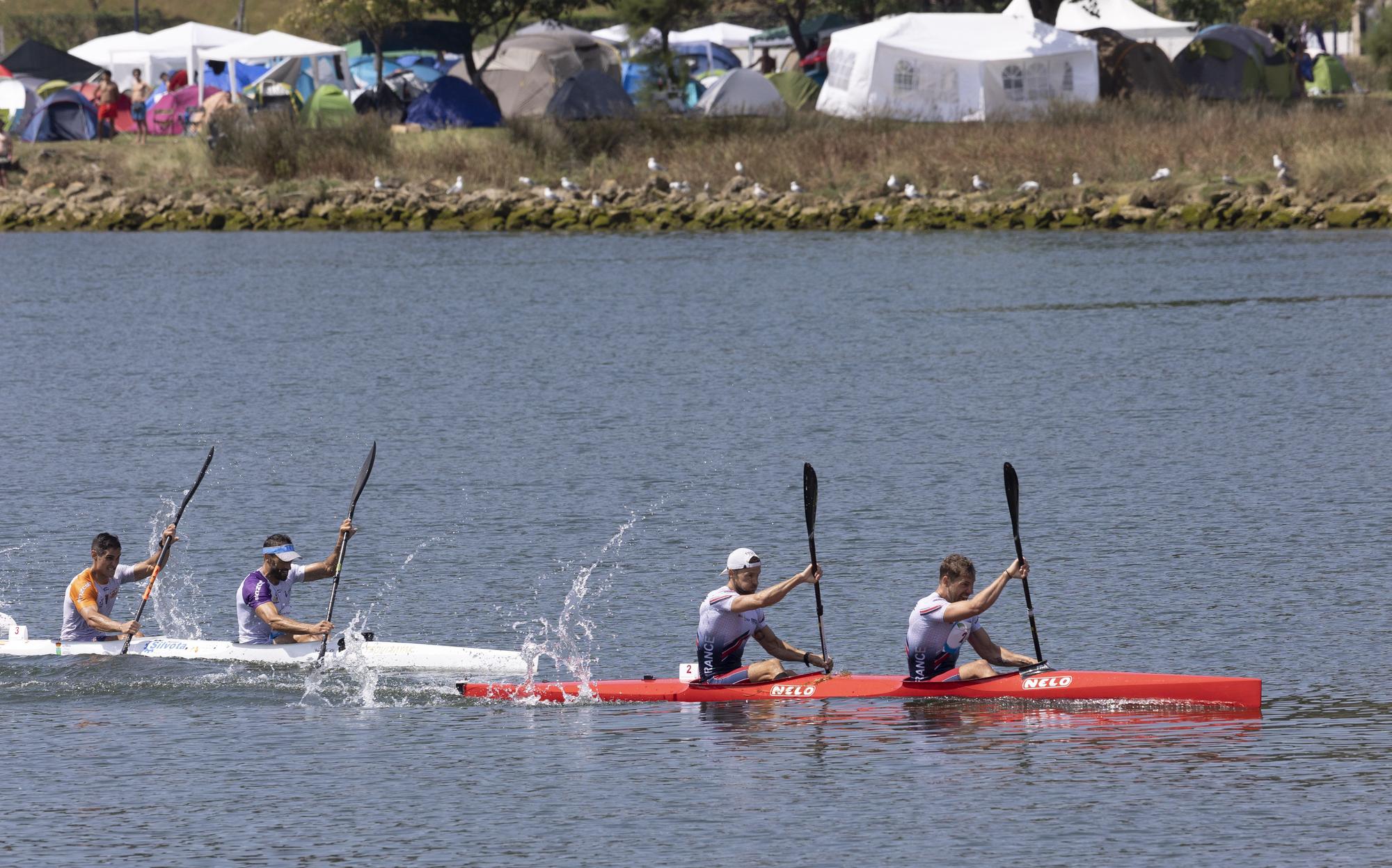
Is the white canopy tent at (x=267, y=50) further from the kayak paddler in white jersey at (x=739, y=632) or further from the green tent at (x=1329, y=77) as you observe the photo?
the kayak paddler in white jersey at (x=739, y=632)

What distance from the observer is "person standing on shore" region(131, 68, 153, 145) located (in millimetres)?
74688

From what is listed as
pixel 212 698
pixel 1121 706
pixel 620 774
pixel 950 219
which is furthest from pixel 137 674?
pixel 950 219

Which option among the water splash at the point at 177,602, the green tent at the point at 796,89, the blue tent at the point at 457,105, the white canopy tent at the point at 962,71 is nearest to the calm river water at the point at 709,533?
the water splash at the point at 177,602

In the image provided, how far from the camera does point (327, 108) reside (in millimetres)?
75062

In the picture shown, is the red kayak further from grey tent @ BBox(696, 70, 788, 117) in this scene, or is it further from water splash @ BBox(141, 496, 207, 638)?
grey tent @ BBox(696, 70, 788, 117)

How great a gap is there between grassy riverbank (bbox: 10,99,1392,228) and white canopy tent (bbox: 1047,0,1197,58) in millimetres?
8718

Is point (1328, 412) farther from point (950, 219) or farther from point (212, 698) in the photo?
point (950, 219)

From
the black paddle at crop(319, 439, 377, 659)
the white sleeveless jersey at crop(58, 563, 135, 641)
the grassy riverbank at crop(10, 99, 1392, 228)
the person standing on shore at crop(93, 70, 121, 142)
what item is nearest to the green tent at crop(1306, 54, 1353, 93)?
the grassy riverbank at crop(10, 99, 1392, 228)

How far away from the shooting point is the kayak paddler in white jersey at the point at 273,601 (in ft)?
69.8

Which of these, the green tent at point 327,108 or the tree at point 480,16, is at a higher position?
the tree at point 480,16

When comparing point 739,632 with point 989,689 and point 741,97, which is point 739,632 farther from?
point 741,97

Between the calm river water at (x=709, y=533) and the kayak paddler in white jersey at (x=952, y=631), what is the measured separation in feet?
1.35

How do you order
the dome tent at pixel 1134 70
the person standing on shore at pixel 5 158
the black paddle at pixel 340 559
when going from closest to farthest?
1. the black paddle at pixel 340 559
2. the person standing on shore at pixel 5 158
3. the dome tent at pixel 1134 70

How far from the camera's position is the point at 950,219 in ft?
217
